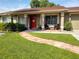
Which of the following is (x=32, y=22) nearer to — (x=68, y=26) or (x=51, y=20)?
(x=51, y=20)

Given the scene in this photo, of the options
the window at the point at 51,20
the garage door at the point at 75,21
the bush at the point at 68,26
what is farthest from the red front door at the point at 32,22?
the garage door at the point at 75,21

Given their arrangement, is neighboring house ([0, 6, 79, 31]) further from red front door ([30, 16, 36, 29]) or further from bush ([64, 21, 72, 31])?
bush ([64, 21, 72, 31])

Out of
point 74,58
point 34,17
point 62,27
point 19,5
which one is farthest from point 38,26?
point 19,5

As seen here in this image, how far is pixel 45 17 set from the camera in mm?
25609

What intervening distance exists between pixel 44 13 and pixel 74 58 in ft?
53.9

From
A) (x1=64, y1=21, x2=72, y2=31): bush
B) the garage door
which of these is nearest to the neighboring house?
the garage door

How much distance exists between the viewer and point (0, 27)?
2441 centimetres

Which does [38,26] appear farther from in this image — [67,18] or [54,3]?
[54,3]

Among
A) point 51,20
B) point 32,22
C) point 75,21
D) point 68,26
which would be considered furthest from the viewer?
point 32,22

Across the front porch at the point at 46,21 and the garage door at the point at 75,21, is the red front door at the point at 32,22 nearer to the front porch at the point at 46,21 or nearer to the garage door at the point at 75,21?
the front porch at the point at 46,21

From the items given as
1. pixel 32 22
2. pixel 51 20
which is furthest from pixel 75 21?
pixel 32 22

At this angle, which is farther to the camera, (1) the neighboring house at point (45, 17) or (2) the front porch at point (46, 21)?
(2) the front porch at point (46, 21)

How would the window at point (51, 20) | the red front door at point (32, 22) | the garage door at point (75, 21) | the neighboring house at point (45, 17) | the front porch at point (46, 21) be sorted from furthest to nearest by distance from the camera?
the red front door at point (32, 22) < the window at point (51, 20) < the front porch at point (46, 21) < the garage door at point (75, 21) < the neighboring house at point (45, 17)

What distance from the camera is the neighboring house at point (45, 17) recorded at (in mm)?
23547
